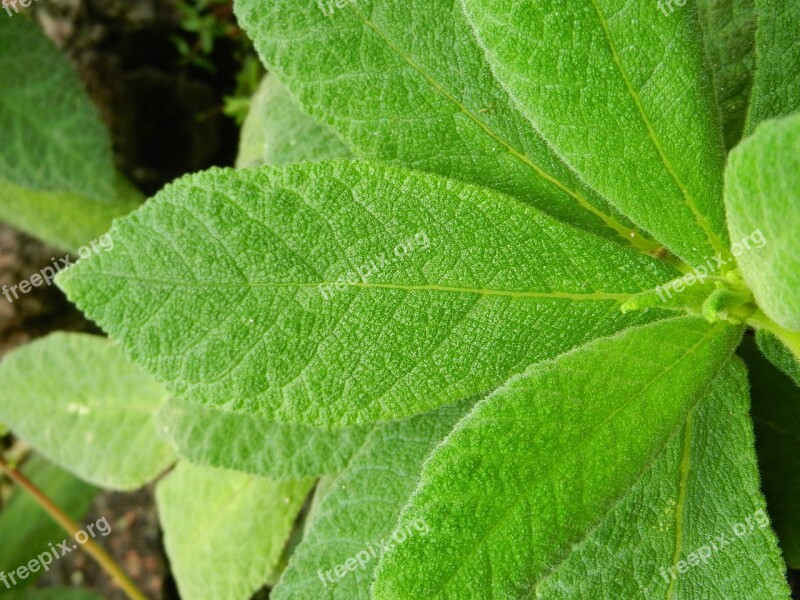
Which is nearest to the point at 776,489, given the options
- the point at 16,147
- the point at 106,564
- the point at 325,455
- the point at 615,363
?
the point at 615,363

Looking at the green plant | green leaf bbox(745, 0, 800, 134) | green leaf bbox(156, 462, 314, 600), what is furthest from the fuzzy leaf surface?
green leaf bbox(745, 0, 800, 134)

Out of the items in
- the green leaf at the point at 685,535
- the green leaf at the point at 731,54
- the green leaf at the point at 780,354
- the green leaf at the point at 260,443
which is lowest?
the green leaf at the point at 685,535

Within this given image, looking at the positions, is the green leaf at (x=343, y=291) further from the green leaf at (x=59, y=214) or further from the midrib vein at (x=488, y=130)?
the green leaf at (x=59, y=214)

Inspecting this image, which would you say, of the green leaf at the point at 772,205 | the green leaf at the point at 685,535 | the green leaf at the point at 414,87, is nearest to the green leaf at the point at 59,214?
the green leaf at the point at 414,87

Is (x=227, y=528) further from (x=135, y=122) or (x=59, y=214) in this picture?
(x=135, y=122)

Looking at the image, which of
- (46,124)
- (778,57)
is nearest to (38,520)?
(46,124)

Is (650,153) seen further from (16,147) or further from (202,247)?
(16,147)
